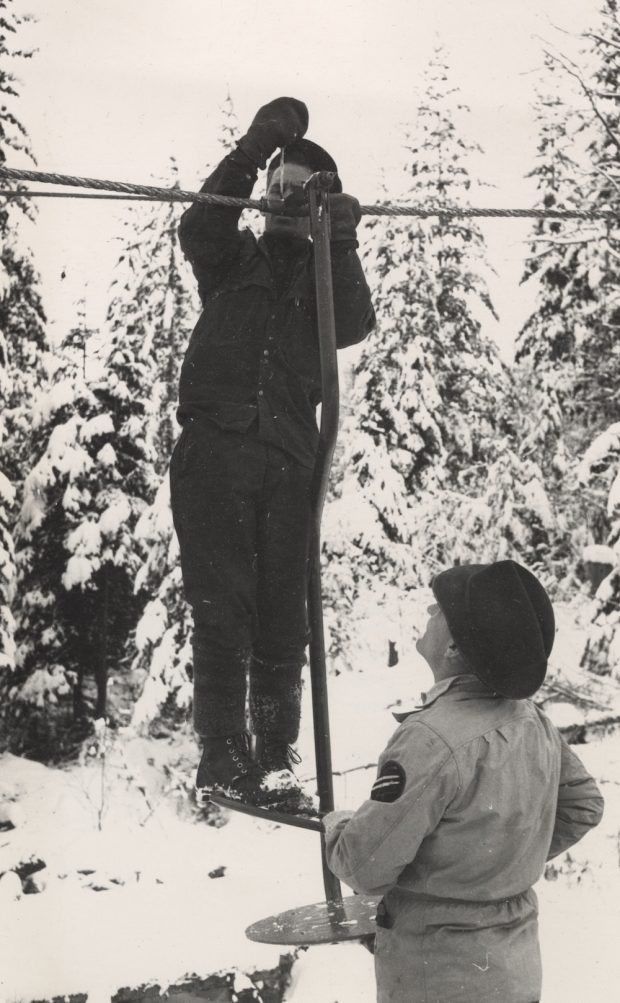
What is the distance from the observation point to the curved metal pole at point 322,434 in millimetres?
1831

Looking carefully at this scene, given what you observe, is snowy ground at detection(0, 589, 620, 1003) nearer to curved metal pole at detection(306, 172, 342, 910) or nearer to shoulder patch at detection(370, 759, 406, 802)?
curved metal pole at detection(306, 172, 342, 910)

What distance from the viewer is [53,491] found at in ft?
18.3

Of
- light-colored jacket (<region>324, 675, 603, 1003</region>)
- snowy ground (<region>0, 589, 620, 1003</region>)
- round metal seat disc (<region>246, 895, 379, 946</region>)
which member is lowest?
snowy ground (<region>0, 589, 620, 1003</region>)

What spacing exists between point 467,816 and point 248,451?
832 mm

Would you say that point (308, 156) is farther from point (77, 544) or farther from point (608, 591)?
point (608, 591)

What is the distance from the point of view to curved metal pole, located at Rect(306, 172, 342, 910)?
1831 millimetres

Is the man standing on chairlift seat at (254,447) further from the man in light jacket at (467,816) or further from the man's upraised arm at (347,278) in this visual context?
the man in light jacket at (467,816)

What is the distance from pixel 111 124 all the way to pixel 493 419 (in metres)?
3.15

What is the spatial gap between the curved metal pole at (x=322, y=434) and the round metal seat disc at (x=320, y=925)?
34 millimetres

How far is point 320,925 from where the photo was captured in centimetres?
181

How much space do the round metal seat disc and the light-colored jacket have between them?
0.28m

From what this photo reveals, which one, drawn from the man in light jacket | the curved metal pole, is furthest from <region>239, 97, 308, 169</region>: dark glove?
the man in light jacket

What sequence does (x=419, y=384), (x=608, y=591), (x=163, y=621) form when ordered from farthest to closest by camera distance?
(x=419, y=384) < (x=608, y=591) < (x=163, y=621)

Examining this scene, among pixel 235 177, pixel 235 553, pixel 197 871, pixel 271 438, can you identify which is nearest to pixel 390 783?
pixel 235 553
